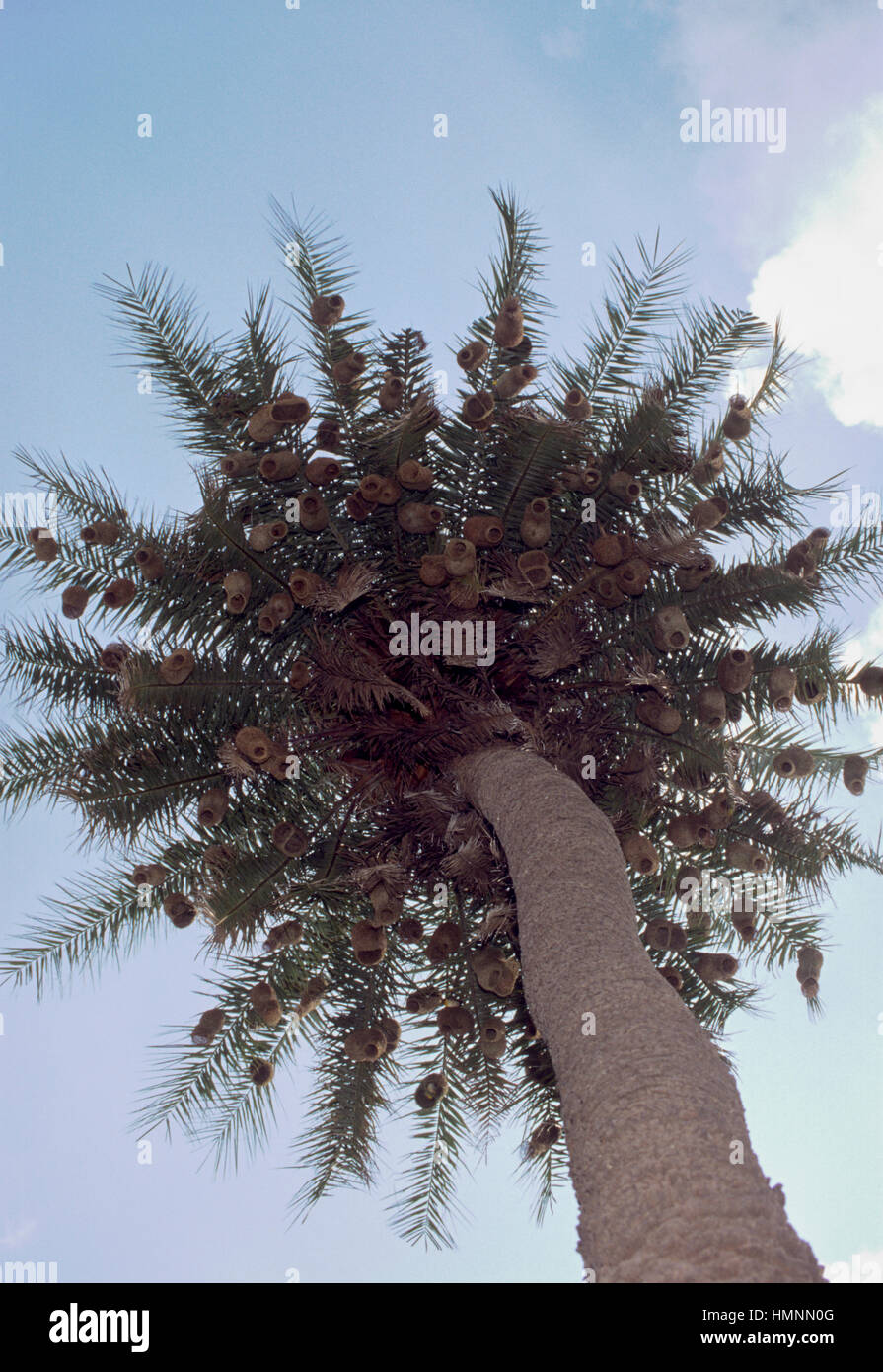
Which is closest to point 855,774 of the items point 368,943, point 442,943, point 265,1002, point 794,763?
point 794,763

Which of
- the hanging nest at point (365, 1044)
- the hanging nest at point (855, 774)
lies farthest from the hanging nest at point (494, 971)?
the hanging nest at point (855, 774)

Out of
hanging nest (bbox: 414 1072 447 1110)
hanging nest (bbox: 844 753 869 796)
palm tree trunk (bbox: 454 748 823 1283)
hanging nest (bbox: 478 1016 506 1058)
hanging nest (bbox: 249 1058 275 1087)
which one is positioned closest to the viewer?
palm tree trunk (bbox: 454 748 823 1283)

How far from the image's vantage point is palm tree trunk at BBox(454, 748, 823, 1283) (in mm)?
2109

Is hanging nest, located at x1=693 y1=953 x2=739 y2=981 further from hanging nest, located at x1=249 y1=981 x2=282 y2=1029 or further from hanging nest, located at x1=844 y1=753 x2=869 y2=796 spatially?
hanging nest, located at x1=249 y1=981 x2=282 y2=1029

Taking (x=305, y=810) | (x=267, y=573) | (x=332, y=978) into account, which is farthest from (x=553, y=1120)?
(x=267, y=573)

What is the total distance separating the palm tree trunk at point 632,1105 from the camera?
83.0 inches

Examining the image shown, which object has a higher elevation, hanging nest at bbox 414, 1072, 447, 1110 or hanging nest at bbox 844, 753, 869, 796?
hanging nest at bbox 844, 753, 869, 796

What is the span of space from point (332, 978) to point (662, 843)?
217 cm

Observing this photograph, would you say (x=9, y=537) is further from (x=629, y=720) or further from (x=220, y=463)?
(x=629, y=720)

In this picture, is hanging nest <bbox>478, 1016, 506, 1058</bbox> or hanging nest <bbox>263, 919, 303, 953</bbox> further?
hanging nest <bbox>478, 1016, 506, 1058</bbox>

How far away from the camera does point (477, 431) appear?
5.93 m

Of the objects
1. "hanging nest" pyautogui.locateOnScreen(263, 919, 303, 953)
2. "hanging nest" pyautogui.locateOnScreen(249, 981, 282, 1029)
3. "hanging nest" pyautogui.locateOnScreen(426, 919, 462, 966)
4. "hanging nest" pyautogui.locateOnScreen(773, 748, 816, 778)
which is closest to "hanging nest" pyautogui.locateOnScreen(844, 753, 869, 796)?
"hanging nest" pyautogui.locateOnScreen(773, 748, 816, 778)

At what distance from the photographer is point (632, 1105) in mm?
2500

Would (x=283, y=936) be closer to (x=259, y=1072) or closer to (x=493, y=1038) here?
(x=259, y=1072)
